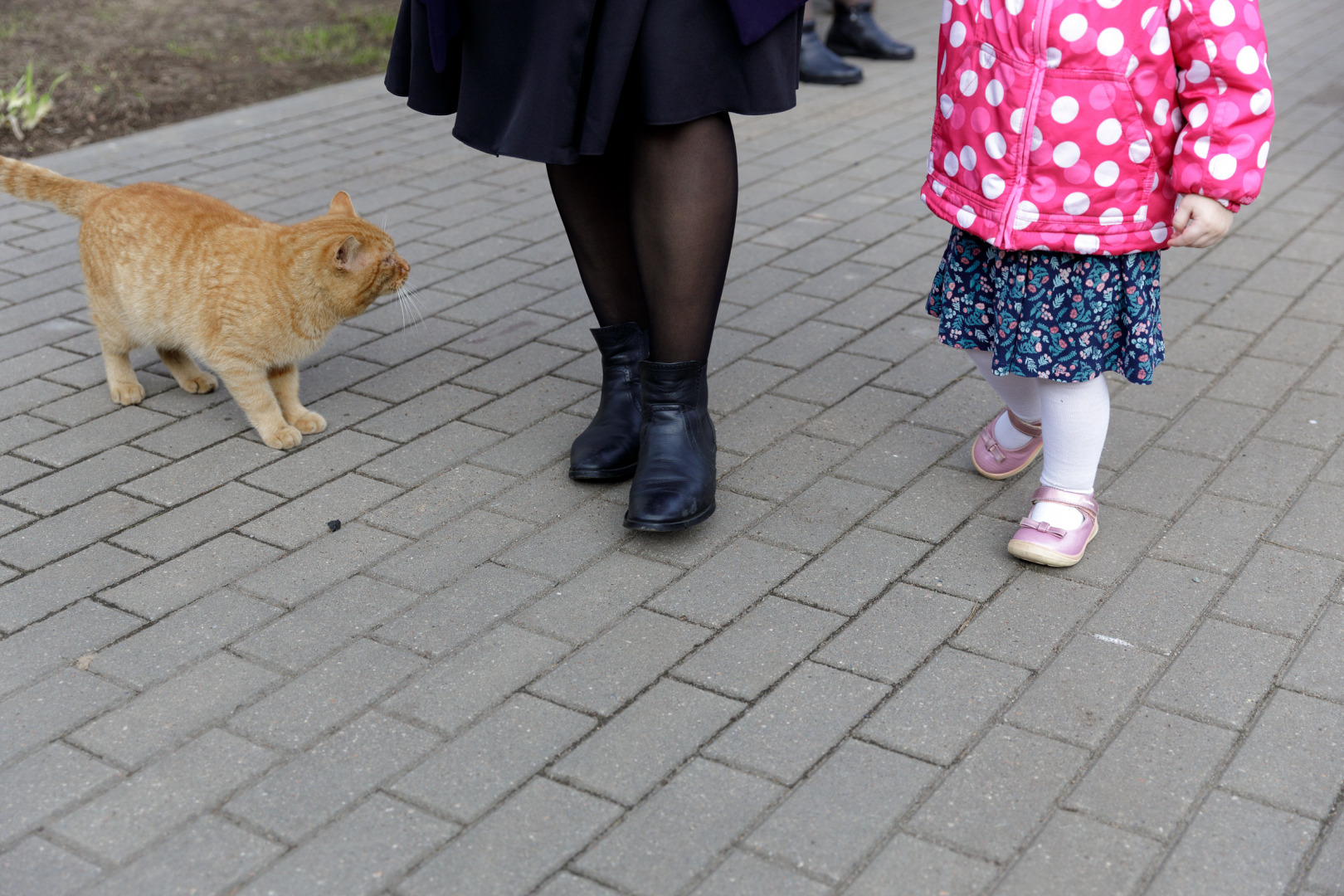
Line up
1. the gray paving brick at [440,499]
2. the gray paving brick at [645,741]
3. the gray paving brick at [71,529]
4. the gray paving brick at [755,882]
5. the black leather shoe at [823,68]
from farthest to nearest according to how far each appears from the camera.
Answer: the black leather shoe at [823,68]
the gray paving brick at [440,499]
the gray paving brick at [71,529]
the gray paving brick at [645,741]
the gray paving brick at [755,882]

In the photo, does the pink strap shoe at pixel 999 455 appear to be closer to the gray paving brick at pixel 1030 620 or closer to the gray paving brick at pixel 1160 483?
the gray paving brick at pixel 1160 483

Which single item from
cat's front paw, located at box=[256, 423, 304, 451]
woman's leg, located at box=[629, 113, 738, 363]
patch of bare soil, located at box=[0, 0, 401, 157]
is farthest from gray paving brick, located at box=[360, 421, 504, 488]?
patch of bare soil, located at box=[0, 0, 401, 157]

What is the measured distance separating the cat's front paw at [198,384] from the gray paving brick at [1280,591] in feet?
8.55

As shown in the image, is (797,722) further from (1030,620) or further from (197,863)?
(197,863)

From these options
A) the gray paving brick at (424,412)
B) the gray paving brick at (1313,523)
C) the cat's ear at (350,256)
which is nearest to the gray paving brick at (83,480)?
the gray paving brick at (1313,523)

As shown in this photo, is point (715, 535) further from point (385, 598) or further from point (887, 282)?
point (887, 282)

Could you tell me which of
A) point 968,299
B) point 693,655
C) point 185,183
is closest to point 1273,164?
point 968,299

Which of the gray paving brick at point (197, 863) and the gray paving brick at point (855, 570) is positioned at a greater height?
the gray paving brick at point (197, 863)

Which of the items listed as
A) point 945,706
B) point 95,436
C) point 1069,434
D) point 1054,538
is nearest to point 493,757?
point 945,706

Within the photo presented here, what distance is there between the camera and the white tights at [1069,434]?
252 centimetres

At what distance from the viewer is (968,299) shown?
8.52 ft

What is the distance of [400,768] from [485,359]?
175cm

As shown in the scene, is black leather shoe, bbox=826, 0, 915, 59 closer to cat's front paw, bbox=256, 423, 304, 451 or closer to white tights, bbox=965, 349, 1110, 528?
white tights, bbox=965, 349, 1110, 528

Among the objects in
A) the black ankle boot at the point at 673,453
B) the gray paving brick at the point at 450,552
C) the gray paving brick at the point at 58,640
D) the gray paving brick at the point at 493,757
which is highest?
the black ankle boot at the point at 673,453
